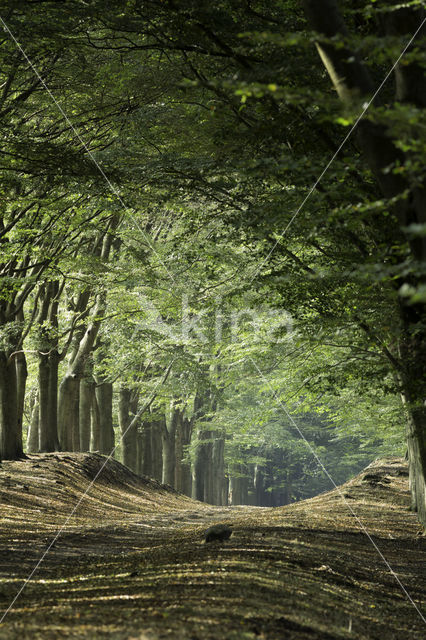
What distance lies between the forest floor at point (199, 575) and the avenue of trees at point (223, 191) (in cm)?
177

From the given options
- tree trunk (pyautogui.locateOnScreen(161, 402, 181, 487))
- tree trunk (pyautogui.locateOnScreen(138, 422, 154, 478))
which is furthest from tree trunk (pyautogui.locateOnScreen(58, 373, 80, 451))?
tree trunk (pyautogui.locateOnScreen(161, 402, 181, 487))

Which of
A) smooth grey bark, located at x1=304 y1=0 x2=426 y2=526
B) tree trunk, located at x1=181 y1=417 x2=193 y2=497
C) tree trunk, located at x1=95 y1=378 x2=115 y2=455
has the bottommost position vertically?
tree trunk, located at x1=181 y1=417 x2=193 y2=497

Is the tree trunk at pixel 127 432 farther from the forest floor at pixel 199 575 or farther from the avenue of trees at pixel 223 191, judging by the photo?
the forest floor at pixel 199 575

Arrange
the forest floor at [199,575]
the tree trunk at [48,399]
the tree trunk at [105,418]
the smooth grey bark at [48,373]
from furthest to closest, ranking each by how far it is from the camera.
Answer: the tree trunk at [105,418], the tree trunk at [48,399], the smooth grey bark at [48,373], the forest floor at [199,575]

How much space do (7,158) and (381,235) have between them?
569cm

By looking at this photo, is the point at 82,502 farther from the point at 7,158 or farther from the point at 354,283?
the point at 354,283

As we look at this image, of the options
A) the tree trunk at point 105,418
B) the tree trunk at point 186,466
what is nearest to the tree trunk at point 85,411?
the tree trunk at point 105,418

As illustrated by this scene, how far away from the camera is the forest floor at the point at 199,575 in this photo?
404 centimetres

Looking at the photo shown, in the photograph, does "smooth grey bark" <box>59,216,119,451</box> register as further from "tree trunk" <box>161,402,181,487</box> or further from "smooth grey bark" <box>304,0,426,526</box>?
"smooth grey bark" <box>304,0,426,526</box>

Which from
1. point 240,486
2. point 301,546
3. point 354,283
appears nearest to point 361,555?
point 301,546

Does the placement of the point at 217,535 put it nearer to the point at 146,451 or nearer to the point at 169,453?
the point at 146,451

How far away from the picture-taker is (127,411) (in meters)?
23.9

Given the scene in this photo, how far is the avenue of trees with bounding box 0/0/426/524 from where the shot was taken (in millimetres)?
4820

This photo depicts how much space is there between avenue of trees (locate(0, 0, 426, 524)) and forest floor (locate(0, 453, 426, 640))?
1771 mm
